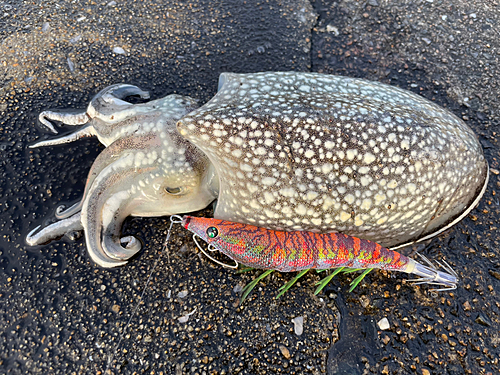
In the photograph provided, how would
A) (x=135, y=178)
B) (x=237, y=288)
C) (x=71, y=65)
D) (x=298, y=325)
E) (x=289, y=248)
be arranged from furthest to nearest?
1. (x=71, y=65)
2. (x=237, y=288)
3. (x=298, y=325)
4. (x=135, y=178)
5. (x=289, y=248)

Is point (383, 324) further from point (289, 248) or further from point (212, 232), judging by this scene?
point (212, 232)

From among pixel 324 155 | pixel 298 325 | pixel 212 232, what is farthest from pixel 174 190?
pixel 298 325

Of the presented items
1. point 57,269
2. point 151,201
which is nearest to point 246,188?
point 151,201

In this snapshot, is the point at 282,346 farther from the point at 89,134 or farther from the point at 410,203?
the point at 89,134

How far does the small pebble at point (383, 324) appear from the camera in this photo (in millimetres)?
2922

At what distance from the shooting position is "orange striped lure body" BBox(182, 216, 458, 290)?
2678 mm

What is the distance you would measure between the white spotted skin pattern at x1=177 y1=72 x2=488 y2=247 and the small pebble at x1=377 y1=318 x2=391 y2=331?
76cm

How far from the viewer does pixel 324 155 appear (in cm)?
242

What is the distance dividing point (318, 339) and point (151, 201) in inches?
71.4

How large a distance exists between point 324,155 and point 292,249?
77 cm

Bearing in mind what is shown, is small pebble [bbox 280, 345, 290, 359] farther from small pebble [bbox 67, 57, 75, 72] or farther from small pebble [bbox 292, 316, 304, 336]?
small pebble [bbox 67, 57, 75, 72]

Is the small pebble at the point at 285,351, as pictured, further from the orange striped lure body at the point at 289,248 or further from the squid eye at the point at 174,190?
the squid eye at the point at 174,190

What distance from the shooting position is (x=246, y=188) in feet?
8.18

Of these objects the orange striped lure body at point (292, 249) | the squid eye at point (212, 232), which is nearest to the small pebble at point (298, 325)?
the orange striped lure body at point (292, 249)
